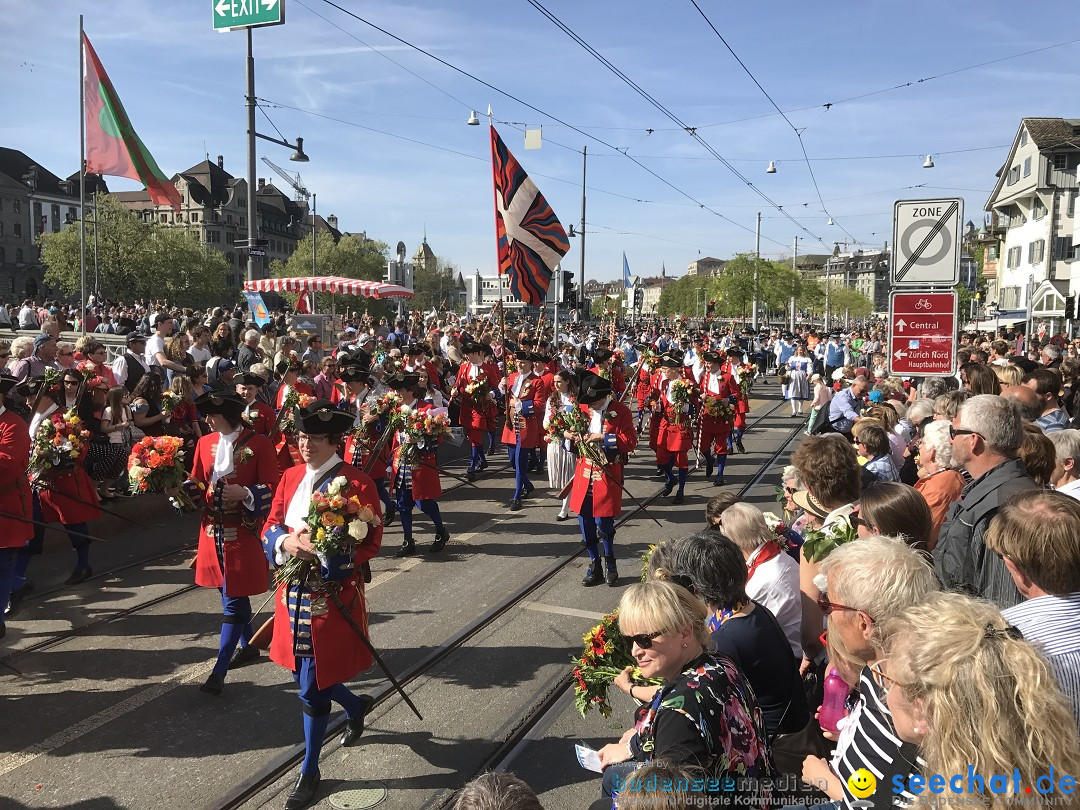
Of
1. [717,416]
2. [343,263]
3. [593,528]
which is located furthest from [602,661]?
[343,263]

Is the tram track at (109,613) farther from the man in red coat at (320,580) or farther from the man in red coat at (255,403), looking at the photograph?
the man in red coat at (320,580)

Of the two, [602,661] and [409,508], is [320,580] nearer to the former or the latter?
[602,661]

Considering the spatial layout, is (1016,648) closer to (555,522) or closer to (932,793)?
(932,793)

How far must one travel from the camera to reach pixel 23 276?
3137 inches

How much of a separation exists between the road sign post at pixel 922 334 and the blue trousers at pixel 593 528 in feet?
10.6

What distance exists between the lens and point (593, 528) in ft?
25.1

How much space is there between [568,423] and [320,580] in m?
3.97

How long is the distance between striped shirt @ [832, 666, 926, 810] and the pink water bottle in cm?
73

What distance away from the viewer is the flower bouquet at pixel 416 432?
8.35 metres


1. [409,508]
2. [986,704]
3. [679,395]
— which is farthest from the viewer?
[679,395]

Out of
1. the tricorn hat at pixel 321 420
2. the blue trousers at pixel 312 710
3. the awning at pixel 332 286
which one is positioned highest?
the awning at pixel 332 286

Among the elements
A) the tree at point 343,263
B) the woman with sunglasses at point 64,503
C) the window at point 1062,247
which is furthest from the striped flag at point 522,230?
the tree at point 343,263

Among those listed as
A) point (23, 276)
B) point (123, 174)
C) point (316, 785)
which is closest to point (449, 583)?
point (316, 785)

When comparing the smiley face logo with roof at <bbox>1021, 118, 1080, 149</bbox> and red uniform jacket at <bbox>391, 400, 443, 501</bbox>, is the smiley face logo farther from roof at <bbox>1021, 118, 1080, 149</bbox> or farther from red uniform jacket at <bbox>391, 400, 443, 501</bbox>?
roof at <bbox>1021, 118, 1080, 149</bbox>
